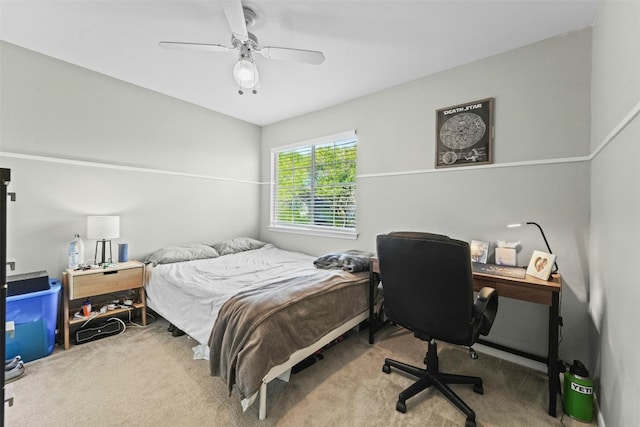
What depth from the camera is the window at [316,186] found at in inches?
136

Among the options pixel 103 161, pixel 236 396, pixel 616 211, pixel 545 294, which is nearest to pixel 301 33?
pixel 616 211

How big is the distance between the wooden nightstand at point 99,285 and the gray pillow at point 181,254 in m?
0.22

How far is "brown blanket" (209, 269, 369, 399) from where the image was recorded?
1544mm

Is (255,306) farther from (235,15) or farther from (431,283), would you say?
(235,15)

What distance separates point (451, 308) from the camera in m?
1.54

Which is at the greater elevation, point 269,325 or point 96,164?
point 96,164

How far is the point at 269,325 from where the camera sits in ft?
5.37

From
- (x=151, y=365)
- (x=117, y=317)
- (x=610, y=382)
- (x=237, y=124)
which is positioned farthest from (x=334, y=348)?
(x=237, y=124)

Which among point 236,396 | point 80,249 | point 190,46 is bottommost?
point 236,396

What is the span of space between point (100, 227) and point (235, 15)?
2.28 m

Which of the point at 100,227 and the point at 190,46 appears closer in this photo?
the point at 190,46

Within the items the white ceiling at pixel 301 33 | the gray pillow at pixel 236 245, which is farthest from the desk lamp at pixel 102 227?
the white ceiling at pixel 301 33

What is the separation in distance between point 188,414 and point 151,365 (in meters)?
0.72

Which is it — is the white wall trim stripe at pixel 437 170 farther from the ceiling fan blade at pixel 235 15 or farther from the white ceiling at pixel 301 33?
the ceiling fan blade at pixel 235 15
